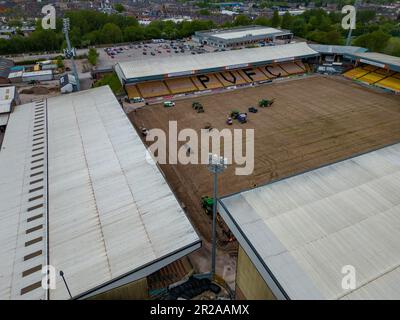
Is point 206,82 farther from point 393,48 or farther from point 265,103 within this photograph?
point 393,48

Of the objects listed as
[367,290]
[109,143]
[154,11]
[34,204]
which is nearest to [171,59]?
[109,143]

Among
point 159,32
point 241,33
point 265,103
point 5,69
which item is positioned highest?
point 159,32

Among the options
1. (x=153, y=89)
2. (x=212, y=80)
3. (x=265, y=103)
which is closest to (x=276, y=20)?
(x=212, y=80)

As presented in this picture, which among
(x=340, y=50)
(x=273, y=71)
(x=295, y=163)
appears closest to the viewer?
(x=295, y=163)

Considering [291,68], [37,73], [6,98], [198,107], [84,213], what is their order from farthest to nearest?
[291,68], [37,73], [198,107], [6,98], [84,213]

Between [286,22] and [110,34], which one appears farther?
[286,22]

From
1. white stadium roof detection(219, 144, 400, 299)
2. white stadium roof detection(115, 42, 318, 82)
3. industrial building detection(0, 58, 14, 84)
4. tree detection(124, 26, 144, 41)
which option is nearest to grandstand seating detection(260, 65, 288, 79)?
white stadium roof detection(115, 42, 318, 82)

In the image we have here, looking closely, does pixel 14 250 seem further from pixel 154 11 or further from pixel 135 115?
pixel 154 11
